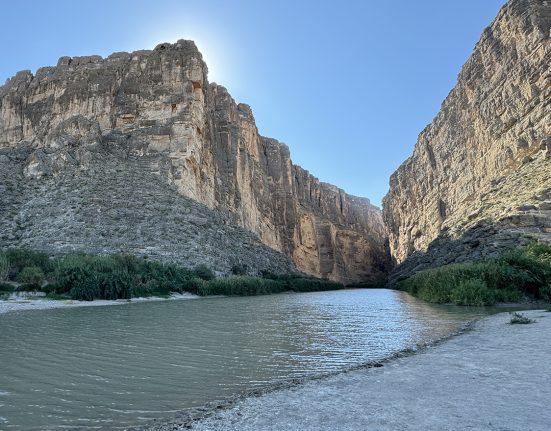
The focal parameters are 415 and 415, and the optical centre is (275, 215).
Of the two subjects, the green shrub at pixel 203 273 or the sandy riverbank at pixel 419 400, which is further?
the green shrub at pixel 203 273

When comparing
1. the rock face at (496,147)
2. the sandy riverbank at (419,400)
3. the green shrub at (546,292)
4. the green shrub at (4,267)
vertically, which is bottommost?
the sandy riverbank at (419,400)

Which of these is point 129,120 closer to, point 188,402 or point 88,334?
point 88,334

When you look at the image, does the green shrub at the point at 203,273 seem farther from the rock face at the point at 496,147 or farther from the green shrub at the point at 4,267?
the rock face at the point at 496,147

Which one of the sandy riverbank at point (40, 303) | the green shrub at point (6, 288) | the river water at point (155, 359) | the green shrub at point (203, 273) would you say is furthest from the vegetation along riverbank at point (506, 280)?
the green shrub at point (6, 288)

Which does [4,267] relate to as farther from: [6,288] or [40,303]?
[40,303]

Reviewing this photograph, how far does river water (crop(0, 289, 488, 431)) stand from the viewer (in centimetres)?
479

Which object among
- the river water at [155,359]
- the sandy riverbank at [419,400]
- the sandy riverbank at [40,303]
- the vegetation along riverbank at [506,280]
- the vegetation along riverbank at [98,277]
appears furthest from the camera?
the vegetation along riverbank at [98,277]

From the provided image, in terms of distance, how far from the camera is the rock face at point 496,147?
1088 inches

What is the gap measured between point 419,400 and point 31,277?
22736mm

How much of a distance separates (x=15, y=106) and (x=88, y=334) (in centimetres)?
5542

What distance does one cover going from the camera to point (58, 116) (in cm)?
5041

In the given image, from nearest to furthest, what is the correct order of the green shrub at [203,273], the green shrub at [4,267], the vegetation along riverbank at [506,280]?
the vegetation along riverbank at [506,280] → the green shrub at [4,267] → the green shrub at [203,273]

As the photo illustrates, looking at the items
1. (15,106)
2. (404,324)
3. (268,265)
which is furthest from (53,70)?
(404,324)

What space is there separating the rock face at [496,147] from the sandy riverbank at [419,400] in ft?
68.2
